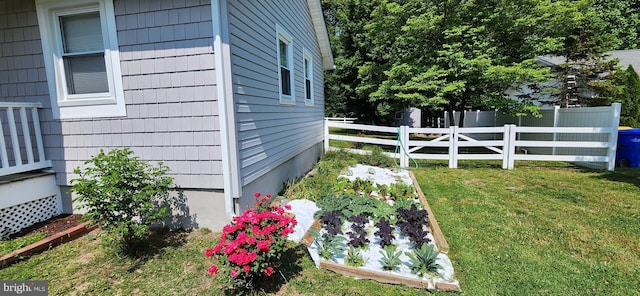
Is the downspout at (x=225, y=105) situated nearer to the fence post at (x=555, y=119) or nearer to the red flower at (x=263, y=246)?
the red flower at (x=263, y=246)

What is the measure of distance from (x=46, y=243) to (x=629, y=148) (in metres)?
11.9

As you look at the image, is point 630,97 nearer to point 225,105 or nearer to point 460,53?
point 460,53

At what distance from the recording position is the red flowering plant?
7.68 ft

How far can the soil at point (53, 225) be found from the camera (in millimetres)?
3742

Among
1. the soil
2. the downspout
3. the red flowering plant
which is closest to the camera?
the red flowering plant

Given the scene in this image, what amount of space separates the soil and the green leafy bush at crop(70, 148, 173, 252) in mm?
987

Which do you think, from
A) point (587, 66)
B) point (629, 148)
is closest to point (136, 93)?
point (629, 148)

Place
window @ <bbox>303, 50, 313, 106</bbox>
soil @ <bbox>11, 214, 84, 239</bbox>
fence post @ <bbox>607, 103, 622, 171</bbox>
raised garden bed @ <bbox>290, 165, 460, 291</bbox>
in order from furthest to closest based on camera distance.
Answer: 1. window @ <bbox>303, 50, 313, 106</bbox>
2. fence post @ <bbox>607, 103, 622, 171</bbox>
3. soil @ <bbox>11, 214, 84, 239</bbox>
4. raised garden bed @ <bbox>290, 165, 460, 291</bbox>

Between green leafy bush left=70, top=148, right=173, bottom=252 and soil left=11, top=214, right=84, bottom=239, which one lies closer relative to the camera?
green leafy bush left=70, top=148, right=173, bottom=252

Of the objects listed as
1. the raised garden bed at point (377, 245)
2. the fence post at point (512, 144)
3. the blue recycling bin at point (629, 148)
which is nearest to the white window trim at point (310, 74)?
the raised garden bed at point (377, 245)

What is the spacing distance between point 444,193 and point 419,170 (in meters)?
2.20

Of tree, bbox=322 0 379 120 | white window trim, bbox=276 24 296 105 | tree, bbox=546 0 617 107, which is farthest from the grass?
tree, bbox=322 0 379 120

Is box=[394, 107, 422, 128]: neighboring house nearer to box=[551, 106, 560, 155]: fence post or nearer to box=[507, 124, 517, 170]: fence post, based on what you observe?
box=[551, 106, 560, 155]: fence post

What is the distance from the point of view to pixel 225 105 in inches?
138
